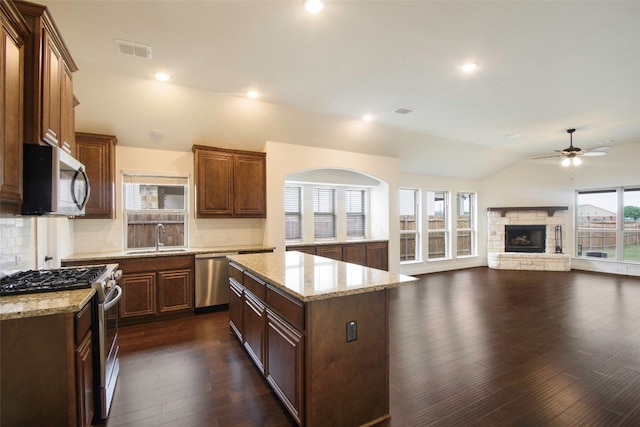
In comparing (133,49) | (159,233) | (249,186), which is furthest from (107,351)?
(249,186)

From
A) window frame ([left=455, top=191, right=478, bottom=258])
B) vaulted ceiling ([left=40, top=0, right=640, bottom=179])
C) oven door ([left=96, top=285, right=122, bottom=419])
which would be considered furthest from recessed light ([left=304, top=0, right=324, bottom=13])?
window frame ([left=455, top=191, right=478, bottom=258])

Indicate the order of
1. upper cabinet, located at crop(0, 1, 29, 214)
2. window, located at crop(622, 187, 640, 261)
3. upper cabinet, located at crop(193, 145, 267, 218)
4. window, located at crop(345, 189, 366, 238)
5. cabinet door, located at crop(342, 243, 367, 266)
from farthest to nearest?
window, located at crop(622, 187, 640, 261) → window, located at crop(345, 189, 366, 238) → cabinet door, located at crop(342, 243, 367, 266) → upper cabinet, located at crop(193, 145, 267, 218) → upper cabinet, located at crop(0, 1, 29, 214)

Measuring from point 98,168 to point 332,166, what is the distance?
142 inches

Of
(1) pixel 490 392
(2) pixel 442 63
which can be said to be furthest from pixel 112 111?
(1) pixel 490 392

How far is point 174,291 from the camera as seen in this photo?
4.17 meters

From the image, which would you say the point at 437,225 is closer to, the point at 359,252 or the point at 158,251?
the point at 359,252

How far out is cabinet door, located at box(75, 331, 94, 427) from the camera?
165cm

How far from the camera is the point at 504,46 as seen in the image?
2.81 meters

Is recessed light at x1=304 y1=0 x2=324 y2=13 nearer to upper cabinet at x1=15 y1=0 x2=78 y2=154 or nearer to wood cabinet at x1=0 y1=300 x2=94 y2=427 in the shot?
upper cabinet at x1=15 y1=0 x2=78 y2=154

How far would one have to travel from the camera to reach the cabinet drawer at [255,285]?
2432 mm

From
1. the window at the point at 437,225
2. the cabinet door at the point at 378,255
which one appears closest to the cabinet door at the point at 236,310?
the cabinet door at the point at 378,255

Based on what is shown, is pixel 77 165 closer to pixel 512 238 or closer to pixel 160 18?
pixel 160 18

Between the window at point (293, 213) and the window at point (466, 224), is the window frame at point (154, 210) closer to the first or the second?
the window at point (293, 213)

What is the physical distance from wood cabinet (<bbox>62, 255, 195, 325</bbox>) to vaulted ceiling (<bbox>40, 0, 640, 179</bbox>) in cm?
180
